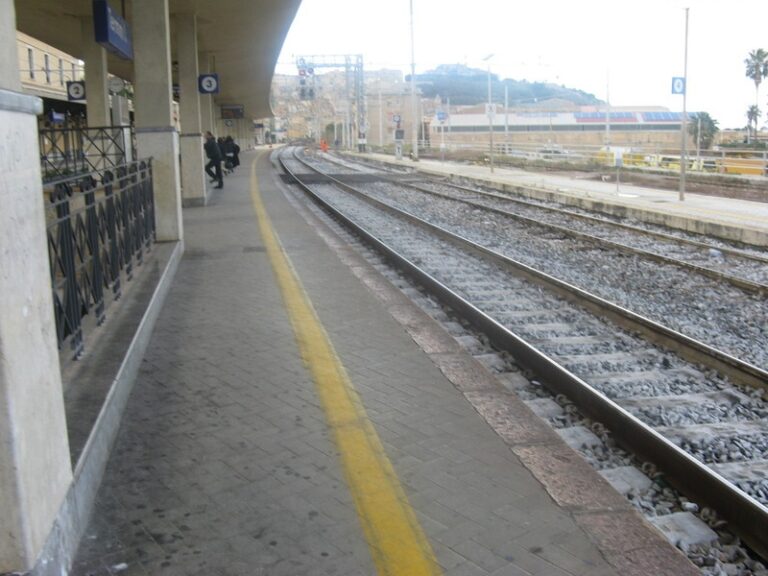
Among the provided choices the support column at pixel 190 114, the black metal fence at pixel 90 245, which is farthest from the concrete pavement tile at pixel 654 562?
the support column at pixel 190 114

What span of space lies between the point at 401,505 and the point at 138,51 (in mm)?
10100

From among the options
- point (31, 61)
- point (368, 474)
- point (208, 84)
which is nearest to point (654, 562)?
point (368, 474)

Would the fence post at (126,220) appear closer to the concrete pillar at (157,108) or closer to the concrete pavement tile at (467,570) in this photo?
the concrete pillar at (157,108)

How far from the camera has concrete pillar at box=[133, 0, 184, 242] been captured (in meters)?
11.7

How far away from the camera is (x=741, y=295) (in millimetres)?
9312

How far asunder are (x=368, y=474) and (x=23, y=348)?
1921 mm

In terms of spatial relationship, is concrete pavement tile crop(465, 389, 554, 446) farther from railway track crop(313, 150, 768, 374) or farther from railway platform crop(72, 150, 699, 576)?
railway track crop(313, 150, 768, 374)

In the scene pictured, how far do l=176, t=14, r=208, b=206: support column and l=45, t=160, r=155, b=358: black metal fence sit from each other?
36.3 feet

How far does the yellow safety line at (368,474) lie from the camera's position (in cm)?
325

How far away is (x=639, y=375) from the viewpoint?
625 cm

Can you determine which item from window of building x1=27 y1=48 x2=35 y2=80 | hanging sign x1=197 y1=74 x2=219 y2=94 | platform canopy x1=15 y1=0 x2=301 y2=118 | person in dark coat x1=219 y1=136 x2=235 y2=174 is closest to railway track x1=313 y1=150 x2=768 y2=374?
platform canopy x1=15 y1=0 x2=301 y2=118

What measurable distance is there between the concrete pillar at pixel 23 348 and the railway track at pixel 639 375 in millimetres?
3043

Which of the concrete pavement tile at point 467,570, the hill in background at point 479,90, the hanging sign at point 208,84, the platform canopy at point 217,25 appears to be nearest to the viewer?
the concrete pavement tile at point 467,570

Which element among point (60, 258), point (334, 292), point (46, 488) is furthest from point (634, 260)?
point (46, 488)
